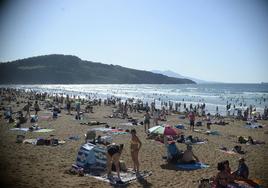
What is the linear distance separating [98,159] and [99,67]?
158533 millimetres

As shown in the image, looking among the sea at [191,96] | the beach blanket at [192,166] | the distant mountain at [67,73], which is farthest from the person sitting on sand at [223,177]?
the distant mountain at [67,73]

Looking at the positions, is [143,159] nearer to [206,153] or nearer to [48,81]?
[206,153]

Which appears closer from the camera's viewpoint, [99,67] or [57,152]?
[57,152]

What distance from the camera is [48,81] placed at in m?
142

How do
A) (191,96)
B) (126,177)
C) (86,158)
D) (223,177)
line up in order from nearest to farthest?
(223,177) < (126,177) < (86,158) < (191,96)

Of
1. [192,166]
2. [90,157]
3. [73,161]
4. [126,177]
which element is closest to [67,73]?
[73,161]

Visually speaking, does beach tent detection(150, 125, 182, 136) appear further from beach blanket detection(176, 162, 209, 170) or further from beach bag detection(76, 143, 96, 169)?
beach bag detection(76, 143, 96, 169)

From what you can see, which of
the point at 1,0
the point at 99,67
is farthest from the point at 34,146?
the point at 99,67

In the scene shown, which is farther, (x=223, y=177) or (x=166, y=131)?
(x=166, y=131)

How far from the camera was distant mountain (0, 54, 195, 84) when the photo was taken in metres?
133

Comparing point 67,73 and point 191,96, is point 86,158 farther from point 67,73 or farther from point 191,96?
point 67,73

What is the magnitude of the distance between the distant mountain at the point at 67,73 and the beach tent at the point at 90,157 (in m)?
117

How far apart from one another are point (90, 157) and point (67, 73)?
141622mm

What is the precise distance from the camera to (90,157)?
903 centimetres
